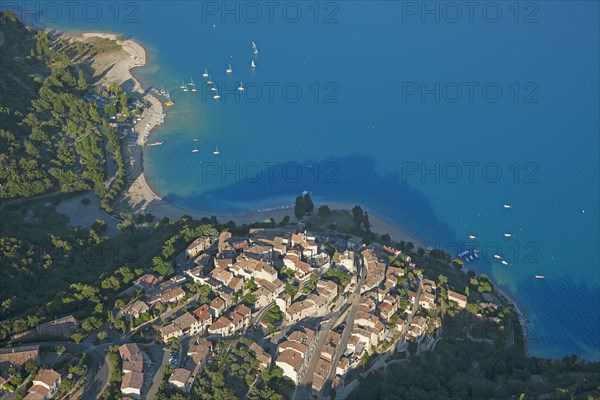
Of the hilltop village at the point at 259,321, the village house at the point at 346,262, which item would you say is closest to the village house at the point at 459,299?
the hilltop village at the point at 259,321

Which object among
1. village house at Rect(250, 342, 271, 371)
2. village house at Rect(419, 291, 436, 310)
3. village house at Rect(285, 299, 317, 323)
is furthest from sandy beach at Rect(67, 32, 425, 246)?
village house at Rect(250, 342, 271, 371)

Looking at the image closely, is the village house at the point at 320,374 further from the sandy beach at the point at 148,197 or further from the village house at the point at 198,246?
the sandy beach at the point at 148,197

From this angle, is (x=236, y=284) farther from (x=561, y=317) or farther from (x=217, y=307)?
(x=561, y=317)

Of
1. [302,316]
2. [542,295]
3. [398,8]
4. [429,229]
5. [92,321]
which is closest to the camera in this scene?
[92,321]

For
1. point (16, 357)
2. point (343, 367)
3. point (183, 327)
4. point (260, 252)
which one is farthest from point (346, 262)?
point (16, 357)

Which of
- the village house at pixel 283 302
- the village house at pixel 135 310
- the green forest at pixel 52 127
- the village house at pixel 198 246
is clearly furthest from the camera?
the green forest at pixel 52 127

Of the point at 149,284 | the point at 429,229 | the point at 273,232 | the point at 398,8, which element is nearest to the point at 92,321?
the point at 149,284

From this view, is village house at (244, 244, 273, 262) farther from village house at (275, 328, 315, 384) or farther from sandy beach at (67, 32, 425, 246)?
sandy beach at (67, 32, 425, 246)

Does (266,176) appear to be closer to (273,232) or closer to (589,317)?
(273,232)
